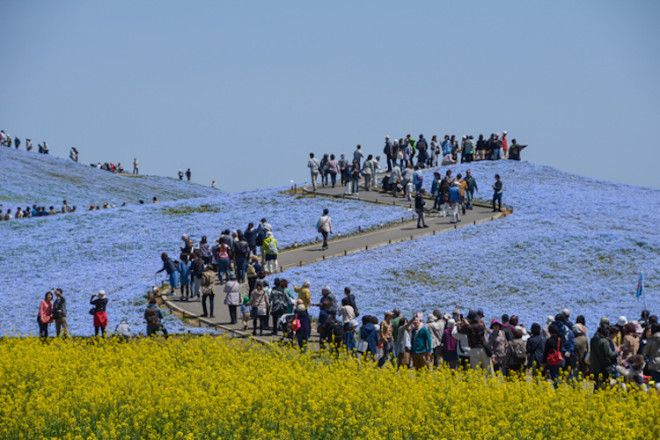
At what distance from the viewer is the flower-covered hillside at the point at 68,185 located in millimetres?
87562

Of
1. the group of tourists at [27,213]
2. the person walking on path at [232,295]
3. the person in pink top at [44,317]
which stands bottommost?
the person in pink top at [44,317]

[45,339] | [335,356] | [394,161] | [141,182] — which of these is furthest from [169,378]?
[141,182]

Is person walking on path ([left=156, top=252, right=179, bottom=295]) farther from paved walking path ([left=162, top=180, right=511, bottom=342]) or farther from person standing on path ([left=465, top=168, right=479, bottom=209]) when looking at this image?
person standing on path ([left=465, top=168, right=479, bottom=209])

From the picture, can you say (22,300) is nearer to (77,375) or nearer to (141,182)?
(77,375)

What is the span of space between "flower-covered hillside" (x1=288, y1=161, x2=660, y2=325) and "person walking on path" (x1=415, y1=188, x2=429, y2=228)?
173 centimetres

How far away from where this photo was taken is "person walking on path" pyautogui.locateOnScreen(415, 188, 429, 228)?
54.6 meters

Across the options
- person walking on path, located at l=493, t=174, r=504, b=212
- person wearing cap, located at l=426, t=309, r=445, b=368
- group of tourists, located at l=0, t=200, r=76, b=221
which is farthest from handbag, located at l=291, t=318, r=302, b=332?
group of tourists, located at l=0, t=200, r=76, b=221

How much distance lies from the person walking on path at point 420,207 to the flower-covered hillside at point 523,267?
173cm

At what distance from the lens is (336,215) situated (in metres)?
61.1

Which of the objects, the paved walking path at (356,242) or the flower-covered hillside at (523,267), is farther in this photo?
the flower-covered hillside at (523,267)

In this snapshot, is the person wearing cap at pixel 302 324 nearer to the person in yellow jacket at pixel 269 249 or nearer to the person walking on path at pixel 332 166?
the person in yellow jacket at pixel 269 249

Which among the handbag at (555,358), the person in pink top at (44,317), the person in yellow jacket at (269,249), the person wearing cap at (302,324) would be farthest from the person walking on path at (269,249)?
the handbag at (555,358)

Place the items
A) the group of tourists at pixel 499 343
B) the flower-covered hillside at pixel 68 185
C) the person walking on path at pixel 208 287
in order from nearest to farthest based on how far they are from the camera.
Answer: the group of tourists at pixel 499 343, the person walking on path at pixel 208 287, the flower-covered hillside at pixel 68 185

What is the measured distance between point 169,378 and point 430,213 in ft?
106
